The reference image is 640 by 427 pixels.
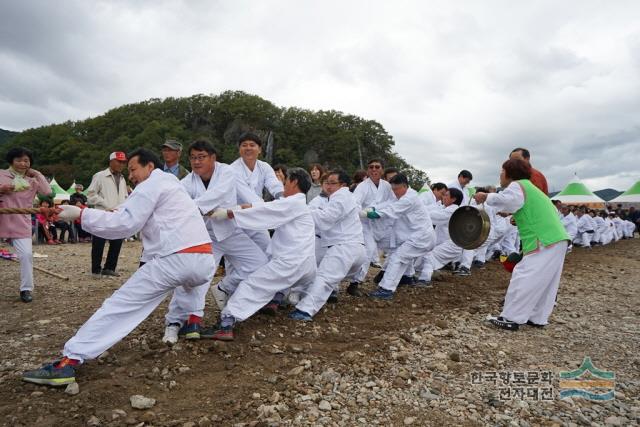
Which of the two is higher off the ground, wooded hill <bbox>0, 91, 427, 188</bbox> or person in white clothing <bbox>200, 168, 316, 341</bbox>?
wooded hill <bbox>0, 91, 427, 188</bbox>

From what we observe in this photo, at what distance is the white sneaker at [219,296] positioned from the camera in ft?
16.0

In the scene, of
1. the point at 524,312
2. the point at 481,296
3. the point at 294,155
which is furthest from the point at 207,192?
the point at 294,155

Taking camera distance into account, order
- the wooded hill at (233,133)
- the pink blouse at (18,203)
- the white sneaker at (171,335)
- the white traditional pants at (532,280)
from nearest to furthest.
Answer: the white sneaker at (171,335), the white traditional pants at (532,280), the pink blouse at (18,203), the wooded hill at (233,133)

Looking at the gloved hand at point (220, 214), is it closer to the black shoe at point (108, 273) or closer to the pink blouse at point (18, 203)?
the pink blouse at point (18, 203)

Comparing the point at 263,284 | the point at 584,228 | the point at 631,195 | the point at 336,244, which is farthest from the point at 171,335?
the point at 631,195

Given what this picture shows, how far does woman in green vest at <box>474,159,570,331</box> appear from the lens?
15.0 ft

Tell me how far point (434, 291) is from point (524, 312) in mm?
2109

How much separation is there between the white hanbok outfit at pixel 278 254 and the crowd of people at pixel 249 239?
0.04 ft

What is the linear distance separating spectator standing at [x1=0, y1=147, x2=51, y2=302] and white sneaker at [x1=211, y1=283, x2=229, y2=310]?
2.49 meters

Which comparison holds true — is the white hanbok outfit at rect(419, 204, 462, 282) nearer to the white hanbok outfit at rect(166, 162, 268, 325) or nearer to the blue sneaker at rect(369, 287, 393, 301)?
the blue sneaker at rect(369, 287, 393, 301)

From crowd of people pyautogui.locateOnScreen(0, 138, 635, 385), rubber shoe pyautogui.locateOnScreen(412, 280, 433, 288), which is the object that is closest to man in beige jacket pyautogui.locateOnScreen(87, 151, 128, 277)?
crowd of people pyautogui.locateOnScreen(0, 138, 635, 385)

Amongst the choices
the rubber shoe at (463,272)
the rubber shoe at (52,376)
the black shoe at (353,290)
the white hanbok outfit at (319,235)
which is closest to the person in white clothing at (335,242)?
the white hanbok outfit at (319,235)

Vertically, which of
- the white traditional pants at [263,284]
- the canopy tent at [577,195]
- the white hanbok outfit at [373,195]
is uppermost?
the canopy tent at [577,195]

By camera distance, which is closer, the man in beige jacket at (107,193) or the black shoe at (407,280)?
the man in beige jacket at (107,193)
